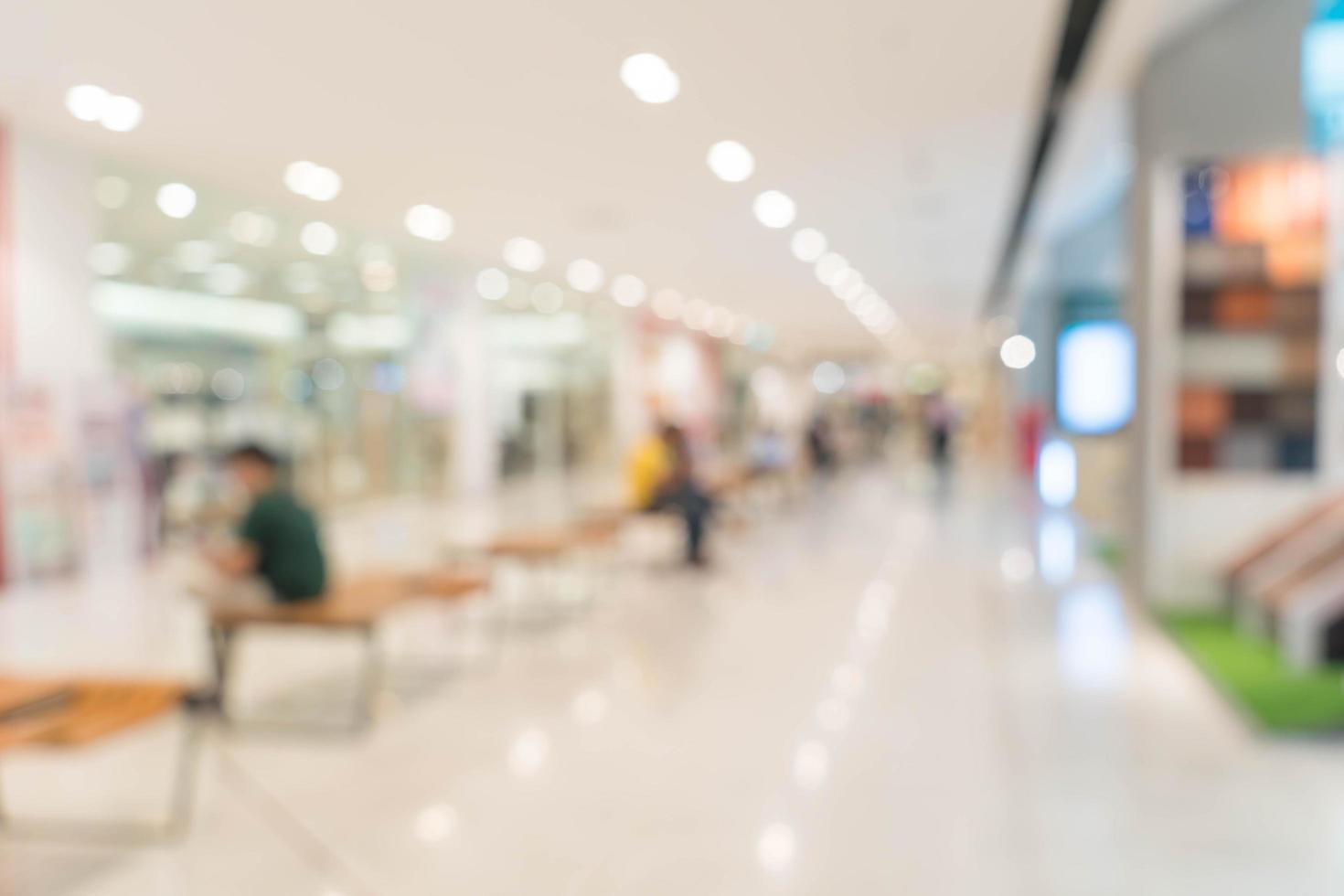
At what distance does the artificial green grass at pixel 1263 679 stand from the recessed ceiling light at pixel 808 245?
6433 millimetres

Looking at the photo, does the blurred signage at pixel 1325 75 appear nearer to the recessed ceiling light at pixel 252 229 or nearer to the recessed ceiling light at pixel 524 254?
the recessed ceiling light at pixel 524 254

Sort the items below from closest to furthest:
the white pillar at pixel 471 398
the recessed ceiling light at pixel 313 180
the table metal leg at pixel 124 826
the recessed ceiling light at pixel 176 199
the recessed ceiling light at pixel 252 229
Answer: the table metal leg at pixel 124 826 < the recessed ceiling light at pixel 313 180 < the recessed ceiling light at pixel 176 199 < the recessed ceiling light at pixel 252 229 < the white pillar at pixel 471 398

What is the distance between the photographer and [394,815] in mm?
4031

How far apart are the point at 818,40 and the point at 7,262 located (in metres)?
6.24

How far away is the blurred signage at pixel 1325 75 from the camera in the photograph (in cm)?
704

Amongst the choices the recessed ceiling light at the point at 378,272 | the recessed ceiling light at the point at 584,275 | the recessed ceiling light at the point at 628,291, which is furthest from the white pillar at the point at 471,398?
the recessed ceiling light at the point at 628,291

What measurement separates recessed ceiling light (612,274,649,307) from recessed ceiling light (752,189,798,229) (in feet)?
19.8

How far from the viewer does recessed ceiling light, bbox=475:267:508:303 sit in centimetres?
1723

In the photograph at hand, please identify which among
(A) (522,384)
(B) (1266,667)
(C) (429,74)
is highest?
(C) (429,74)

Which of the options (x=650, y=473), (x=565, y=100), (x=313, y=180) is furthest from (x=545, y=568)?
(x=565, y=100)

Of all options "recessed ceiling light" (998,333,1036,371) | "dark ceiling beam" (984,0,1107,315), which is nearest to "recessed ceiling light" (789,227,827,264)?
"dark ceiling beam" (984,0,1107,315)

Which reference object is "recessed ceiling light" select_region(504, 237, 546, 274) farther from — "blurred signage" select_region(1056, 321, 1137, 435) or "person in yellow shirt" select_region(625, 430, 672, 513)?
"blurred signage" select_region(1056, 321, 1137, 435)

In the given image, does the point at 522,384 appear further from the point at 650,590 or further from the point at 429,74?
the point at 429,74

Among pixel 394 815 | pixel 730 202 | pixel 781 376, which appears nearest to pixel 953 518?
pixel 730 202
